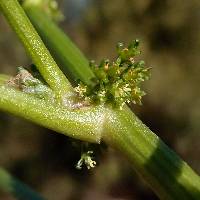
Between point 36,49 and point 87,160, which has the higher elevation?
point 36,49

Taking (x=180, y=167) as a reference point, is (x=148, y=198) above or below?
above

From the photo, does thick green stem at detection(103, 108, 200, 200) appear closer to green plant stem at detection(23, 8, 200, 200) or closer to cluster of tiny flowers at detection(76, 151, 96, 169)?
green plant stem at detection(23, 8, 200, 200)


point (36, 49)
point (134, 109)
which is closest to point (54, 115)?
point (36, 49)

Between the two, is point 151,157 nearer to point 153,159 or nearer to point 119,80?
point 153,159

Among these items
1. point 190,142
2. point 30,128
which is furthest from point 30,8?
point 30,128

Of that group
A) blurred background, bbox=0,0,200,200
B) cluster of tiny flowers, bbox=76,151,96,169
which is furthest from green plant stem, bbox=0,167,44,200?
blurred background, bbox=0,0,200,200

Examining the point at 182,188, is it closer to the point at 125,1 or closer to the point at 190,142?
the point at 190,142
